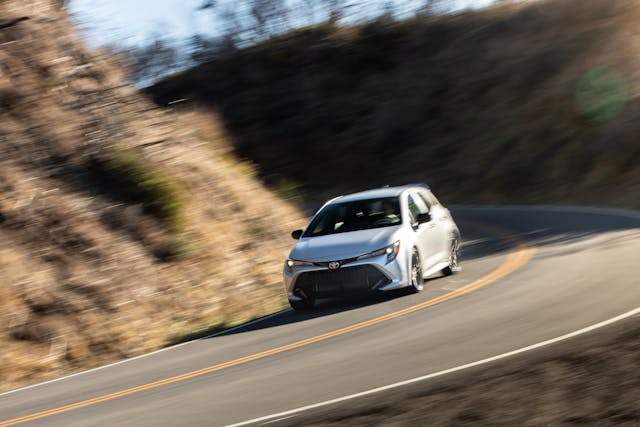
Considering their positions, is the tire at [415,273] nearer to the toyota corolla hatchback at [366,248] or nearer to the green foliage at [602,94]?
the toyota corolla hatchback at [366,248]

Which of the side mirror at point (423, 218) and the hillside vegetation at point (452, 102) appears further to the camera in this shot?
the hillside vegetation at point (452, 102)

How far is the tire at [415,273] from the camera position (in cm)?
1357

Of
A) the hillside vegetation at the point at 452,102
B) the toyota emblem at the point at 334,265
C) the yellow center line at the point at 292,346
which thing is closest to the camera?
the yellow center line at the point at 292,346

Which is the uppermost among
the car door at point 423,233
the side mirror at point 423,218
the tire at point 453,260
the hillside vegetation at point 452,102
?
the side mirror at point 423,218

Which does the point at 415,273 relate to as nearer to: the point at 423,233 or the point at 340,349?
the point at 423,233

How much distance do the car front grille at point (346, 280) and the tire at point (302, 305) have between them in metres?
0.40

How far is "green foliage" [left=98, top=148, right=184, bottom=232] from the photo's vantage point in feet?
64.1

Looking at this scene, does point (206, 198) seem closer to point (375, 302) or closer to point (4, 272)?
point (4, 272)

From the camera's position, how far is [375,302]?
13.7m

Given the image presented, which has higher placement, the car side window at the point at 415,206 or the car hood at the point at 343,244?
the car hood at the point at 343,244

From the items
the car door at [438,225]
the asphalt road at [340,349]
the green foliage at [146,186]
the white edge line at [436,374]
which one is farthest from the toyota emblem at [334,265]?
the green foliage at [146,186]

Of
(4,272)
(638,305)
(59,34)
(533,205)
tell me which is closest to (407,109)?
(533,205)

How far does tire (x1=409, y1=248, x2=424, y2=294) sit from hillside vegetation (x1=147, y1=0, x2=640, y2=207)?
1281 cm

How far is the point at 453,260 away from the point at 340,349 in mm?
5830
